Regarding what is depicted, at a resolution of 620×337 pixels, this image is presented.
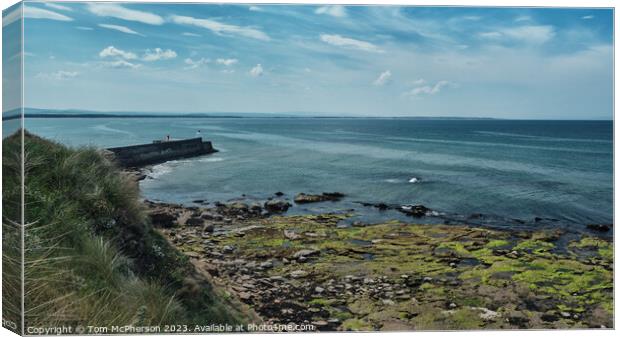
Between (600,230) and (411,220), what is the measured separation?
3.10 m

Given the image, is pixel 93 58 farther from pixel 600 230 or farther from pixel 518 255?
pixel 600 230

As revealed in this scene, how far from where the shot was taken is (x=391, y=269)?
9141mm

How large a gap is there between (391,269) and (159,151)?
449cm

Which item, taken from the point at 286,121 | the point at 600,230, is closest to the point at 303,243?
the point at 286,121

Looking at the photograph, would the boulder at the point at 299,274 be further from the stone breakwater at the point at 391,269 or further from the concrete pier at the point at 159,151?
the concrete pier at the point at 159,151

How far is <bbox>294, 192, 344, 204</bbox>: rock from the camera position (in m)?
9.48

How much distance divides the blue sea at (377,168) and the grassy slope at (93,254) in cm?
74

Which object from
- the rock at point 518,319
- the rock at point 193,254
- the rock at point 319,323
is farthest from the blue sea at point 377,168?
the rock at point 319,323

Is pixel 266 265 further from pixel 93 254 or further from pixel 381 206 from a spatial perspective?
pixel 93 254

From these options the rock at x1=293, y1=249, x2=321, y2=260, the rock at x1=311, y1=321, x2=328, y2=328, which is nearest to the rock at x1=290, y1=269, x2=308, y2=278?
the rock at x1=293, y1=249, x2=321, y2=260

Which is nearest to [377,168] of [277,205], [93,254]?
[277,205]

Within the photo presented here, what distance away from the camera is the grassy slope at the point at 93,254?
Answer: 7238 millimetres

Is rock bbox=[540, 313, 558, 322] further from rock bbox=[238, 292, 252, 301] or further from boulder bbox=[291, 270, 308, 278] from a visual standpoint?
rock bbox=[238, 292, 252, 301]

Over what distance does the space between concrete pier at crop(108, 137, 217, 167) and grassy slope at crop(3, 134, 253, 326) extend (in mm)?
578
